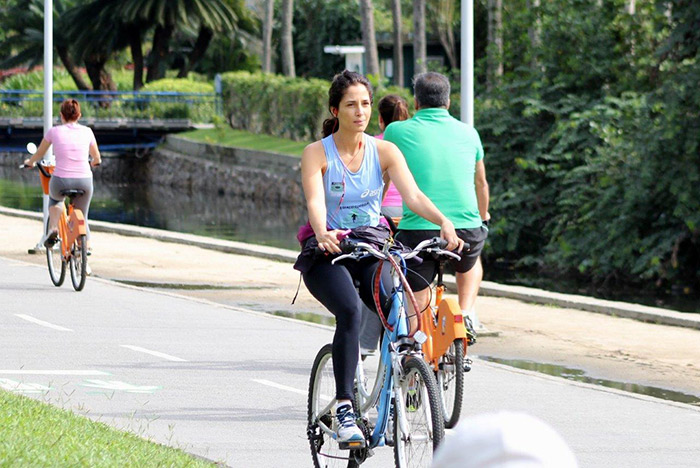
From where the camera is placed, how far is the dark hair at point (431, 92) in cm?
789

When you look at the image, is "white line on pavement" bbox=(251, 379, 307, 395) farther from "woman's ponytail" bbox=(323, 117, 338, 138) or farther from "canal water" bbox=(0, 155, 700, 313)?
"canal water" bbox=(0, 155, 700, 313)

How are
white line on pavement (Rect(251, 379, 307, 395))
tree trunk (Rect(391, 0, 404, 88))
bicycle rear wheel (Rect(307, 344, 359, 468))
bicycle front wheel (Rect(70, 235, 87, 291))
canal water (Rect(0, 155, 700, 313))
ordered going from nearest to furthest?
bicycle rear wheel (Rect(307, 344, 359, 468)), white line on pavement (Rect(251, 379, 307, 395)), bicycle front wheel (Rect(70, 235, 87, 291)), canal water (Rect(0, 155, 700, 313)), tree trunk (Rect(391, 0, 404, 88))

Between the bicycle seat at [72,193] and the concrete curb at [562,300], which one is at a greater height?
the bicycle seat at [72,193]

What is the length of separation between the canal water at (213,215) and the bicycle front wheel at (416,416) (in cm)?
1307

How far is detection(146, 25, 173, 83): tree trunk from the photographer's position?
212ft

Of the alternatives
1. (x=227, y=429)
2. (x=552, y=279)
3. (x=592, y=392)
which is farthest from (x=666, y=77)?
(x=227, y=429)

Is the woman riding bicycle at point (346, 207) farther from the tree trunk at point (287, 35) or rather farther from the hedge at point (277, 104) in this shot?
the tree trunk at point (287, 35)

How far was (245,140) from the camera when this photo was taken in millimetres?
48875

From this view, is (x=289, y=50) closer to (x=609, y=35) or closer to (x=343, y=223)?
(x=609, y=35)

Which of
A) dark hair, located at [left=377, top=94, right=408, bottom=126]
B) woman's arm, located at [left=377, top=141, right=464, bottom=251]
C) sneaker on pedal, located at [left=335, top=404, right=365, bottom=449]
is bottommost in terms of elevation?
sneaker on pedal, located at [left=335, top=404, right=365, bottom=449]

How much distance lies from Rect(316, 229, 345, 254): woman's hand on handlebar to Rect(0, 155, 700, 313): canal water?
1316 centimetres

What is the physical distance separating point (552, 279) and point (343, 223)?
16389 millimetres

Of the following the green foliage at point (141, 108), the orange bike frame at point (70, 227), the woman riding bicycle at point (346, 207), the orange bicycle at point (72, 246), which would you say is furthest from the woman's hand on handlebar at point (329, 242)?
the green foliage at point (141, 108)

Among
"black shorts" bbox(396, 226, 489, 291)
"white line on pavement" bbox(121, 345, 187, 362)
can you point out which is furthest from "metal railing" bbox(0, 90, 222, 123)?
"black shorts" bbox(396, 226, 489, 291)
